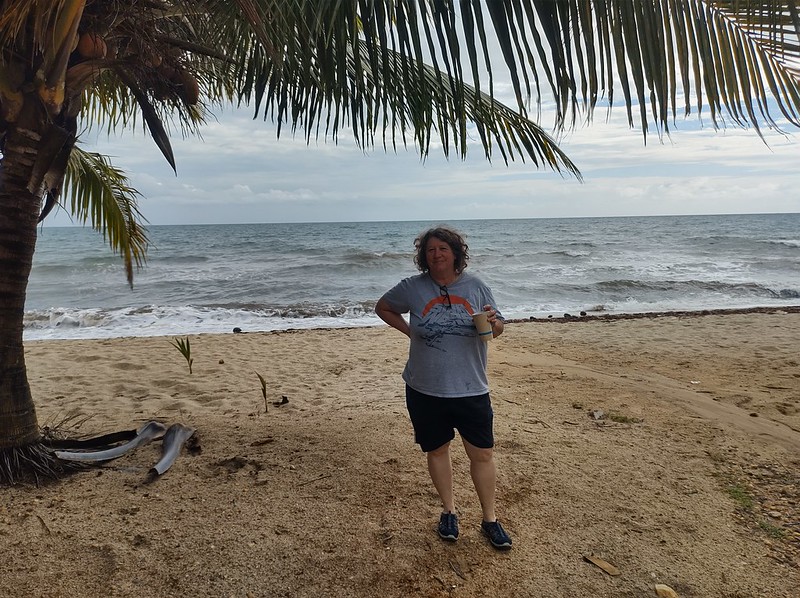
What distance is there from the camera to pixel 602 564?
267 cm

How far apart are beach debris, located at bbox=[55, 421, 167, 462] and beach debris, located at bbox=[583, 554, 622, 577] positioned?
305 cm

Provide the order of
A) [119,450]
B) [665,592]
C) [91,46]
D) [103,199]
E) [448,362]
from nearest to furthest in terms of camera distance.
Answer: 1. [665,592]
2. [448,362]
3. [91,46]
4. [119,450]
5. [103,199]

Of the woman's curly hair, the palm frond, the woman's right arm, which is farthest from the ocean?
the woman's curly hair

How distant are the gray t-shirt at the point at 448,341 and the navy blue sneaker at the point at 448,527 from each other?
0.75 metres

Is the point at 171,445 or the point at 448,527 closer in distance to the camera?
the point at 448,527

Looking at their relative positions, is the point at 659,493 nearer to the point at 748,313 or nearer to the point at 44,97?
the point at 44,97

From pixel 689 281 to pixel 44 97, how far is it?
20.4 metres

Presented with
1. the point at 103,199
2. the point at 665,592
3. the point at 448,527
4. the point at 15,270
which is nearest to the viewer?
the point at 665,592

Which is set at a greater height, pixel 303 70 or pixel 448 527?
pixel 303 70

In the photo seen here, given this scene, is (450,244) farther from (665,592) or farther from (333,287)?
(333,287)

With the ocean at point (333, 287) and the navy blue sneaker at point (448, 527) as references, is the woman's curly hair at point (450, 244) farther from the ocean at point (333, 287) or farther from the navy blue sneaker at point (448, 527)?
the ocean at point (333, 287)

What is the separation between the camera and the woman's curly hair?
275cm

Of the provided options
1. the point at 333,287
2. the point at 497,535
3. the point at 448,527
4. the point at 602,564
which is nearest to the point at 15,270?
the point at 448,527

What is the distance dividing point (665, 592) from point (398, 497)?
1.47 meters
